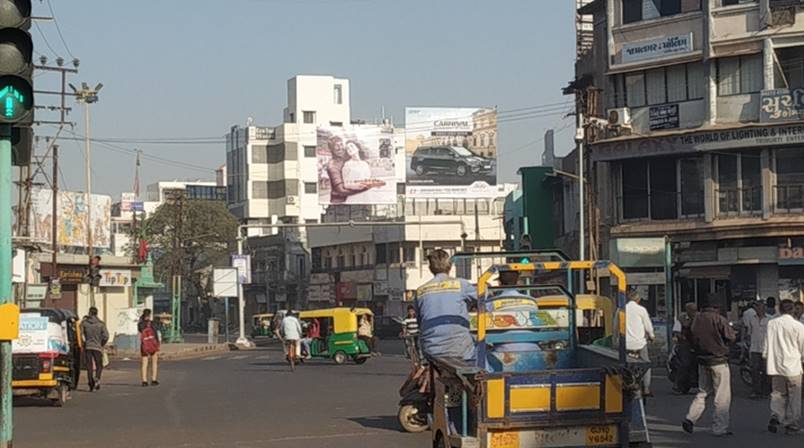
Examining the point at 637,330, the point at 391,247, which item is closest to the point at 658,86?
the point at 637,330

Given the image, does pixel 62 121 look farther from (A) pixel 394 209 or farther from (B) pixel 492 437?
(B) pixel 492 437

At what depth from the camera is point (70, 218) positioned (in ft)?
225

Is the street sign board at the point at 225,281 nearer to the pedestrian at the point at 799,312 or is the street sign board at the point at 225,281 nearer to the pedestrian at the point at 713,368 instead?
the pedestrian at the point at 799,312

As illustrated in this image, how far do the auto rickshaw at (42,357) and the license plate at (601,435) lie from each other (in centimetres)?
1398

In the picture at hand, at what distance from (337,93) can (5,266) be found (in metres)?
100.0

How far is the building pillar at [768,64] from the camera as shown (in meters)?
37.5

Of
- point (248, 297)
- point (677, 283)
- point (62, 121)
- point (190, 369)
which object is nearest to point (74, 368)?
point (190, 369)

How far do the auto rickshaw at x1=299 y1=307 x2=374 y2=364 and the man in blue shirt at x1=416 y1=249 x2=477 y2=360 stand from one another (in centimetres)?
2829

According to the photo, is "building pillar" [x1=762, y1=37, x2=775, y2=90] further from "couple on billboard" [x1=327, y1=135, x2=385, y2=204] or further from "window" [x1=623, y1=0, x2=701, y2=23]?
"couple on billboard" [x1=327, y1=135, x2=385, y2=204]

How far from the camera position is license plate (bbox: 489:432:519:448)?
9891 mm

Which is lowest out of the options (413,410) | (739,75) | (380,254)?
(413,410)

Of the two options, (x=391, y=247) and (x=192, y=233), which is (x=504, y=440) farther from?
(x=192, y=233)

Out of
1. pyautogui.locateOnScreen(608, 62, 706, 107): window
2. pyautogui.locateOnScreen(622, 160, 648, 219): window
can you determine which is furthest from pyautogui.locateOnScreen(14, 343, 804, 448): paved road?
pyautogui.locateOnScreen(608, 62, 706, 107): window

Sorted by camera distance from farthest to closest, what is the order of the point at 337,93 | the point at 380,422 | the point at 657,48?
1. the point at 337,93
2. the point at 657,48
3. the point at 380,422
